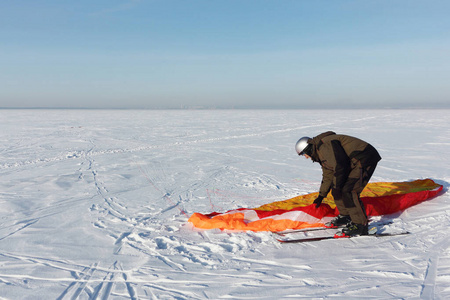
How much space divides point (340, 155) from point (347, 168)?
184mm

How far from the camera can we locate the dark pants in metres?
3.23

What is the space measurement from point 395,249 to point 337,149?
1.09m

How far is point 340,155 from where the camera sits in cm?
316

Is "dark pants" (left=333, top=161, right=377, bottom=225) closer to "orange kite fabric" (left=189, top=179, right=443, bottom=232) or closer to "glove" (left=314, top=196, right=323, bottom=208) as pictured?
"glove" (left=314, top=196, right=323, bottom=208)

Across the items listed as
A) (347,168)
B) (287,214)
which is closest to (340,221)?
(287,214)

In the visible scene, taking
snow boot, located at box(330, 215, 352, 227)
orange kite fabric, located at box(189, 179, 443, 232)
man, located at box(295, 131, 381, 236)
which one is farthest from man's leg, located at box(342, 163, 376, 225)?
orange kite fabric, located at box(189, 179, 443, 232)

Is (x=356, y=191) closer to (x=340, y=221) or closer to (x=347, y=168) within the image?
(x=347, y=168)

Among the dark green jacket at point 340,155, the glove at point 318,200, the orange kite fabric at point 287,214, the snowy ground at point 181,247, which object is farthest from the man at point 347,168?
the orange kite fabric at point 287,214

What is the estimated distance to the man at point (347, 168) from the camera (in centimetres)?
319

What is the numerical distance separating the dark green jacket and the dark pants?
0.13 feet

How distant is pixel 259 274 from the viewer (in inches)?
104

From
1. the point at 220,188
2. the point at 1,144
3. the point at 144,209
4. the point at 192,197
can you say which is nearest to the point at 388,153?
the point at 220,188

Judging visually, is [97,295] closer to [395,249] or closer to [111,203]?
[111,203]

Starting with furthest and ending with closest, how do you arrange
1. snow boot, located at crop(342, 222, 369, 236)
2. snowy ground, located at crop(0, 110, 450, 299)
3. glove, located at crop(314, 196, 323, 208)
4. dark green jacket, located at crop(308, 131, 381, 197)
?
glove, located at crop(314, 196, 323, 208)
snow boot, located at crop(342, 222, 369, 236)
dark green jacket, located at crop(308, 131, 381, 197)
snowy ground, located at crop(0, 110, 450, 299)
